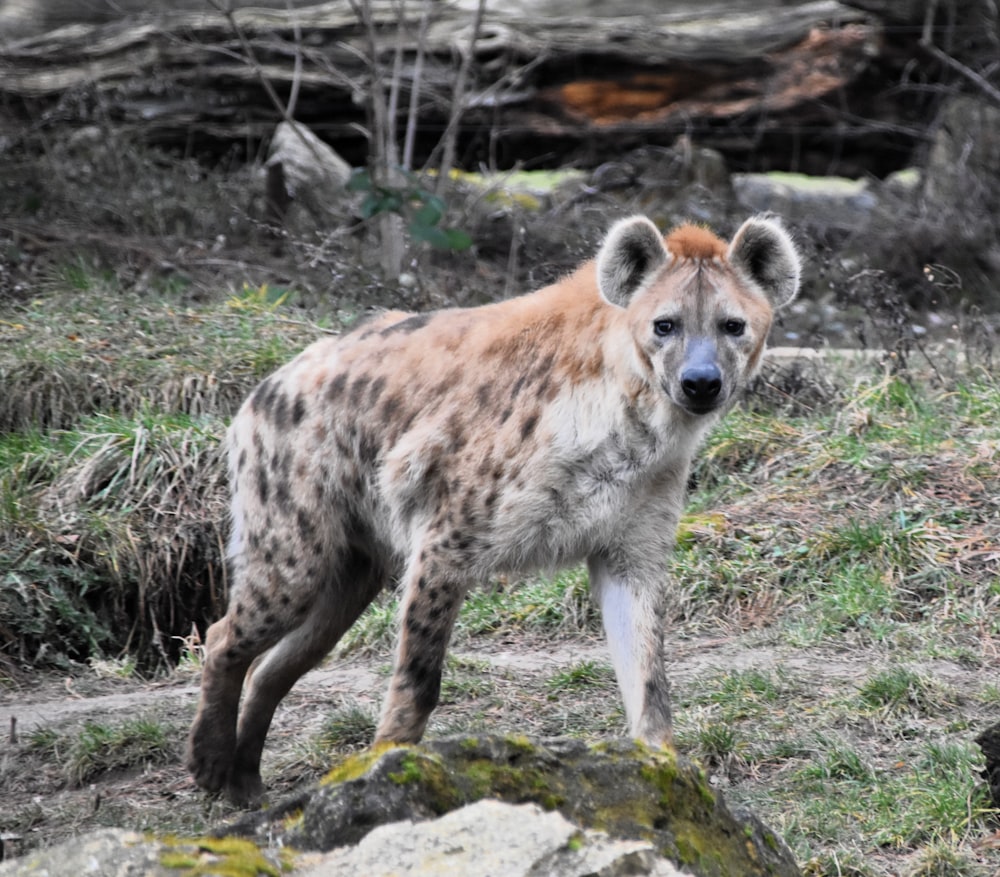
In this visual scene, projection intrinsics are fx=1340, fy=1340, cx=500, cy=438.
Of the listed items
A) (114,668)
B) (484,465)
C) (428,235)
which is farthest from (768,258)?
(428,235)

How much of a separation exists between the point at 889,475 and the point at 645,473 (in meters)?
2.13

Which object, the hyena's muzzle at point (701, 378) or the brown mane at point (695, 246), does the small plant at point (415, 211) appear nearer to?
the brown mane at point (695, 246)

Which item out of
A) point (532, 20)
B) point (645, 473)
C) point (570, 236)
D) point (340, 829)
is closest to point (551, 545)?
point (645, 473)

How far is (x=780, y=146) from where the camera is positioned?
955cm

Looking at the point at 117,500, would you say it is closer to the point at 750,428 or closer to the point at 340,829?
the point at 750,428

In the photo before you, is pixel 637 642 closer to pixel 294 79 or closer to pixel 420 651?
pixel 420 651

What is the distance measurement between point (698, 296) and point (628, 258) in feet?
0.73

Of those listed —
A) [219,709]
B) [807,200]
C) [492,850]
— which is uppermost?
[492,850]

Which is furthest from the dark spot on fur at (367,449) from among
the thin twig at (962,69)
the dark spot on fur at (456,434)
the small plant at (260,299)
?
the thin twig at (962,69)

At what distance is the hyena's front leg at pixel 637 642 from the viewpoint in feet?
10.3

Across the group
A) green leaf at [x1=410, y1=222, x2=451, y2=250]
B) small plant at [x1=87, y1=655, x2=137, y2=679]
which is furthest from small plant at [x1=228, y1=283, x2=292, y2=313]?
small plant at [x1=87, y1=655, x2=137, y2=679]

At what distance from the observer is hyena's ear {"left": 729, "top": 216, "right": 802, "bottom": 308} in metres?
3.35

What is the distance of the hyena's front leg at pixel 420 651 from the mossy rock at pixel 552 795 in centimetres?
101

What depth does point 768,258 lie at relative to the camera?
3.40 meters
